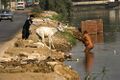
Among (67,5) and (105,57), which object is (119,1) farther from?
(105,57)

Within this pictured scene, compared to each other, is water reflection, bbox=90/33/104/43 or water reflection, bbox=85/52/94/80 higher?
water reflection, bbox=85/52/94/80

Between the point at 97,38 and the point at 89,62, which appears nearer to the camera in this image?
the point at 89,62

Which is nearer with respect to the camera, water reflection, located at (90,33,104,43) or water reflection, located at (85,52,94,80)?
water reflection, located at (85,52,94,80)

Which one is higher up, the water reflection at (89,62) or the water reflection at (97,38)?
the water reflection at (89,62)

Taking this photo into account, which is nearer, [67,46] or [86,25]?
[67,46]

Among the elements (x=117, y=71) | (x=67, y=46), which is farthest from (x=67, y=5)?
(x=117, y=71)

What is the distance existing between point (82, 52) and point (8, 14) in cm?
3331

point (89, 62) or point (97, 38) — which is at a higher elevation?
point (89, 62)

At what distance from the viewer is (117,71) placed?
27062 mm

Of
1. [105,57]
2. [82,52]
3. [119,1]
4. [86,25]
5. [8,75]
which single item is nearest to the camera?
[8,75]

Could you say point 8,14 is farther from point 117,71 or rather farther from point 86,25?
Answer: point 117,71

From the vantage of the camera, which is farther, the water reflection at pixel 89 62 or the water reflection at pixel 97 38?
the water reflection at pixel 97 38

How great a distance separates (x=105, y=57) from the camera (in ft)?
113

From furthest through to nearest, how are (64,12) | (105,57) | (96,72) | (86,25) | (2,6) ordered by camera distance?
1. (2,6)
2. (64,12)
3. (86,25)
4. (105,57)
5. (96,72)
